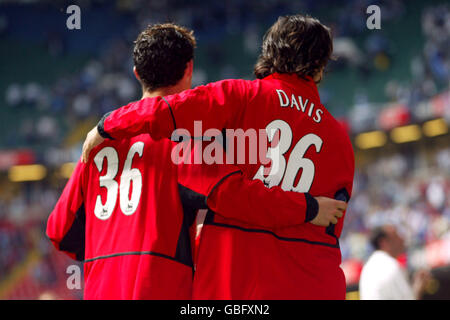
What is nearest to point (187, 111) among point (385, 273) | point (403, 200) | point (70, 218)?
point (70, 218)

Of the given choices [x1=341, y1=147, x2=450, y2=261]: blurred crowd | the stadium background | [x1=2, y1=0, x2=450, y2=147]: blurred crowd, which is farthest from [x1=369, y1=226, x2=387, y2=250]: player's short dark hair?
[x1=2, y1=0, x2=450, y2=147]: blurred crowd

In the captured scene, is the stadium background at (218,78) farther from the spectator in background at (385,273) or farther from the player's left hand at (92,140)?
the player's left hand at (92,140)

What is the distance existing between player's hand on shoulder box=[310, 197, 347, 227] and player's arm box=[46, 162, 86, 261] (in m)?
0.86

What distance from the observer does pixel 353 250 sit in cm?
1252

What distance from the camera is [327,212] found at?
6.11 ft

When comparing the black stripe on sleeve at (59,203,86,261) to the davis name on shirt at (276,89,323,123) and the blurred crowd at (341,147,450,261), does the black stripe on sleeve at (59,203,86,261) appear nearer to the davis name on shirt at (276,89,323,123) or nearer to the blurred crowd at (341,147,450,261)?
the davis name on shirt at (276,89,323,123)

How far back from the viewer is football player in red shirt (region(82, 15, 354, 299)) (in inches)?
70.3

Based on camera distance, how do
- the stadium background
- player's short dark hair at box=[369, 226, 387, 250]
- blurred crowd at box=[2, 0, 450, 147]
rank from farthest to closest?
1. blurred crowd at box=[2, 0, 450, 147]
2. the stadium background
3. player's short dark hair at box=[369, 226, 387, 250]

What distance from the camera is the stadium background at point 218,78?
1346 cm

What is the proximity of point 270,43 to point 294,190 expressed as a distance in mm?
532

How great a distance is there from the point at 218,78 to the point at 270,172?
53.6 feet
